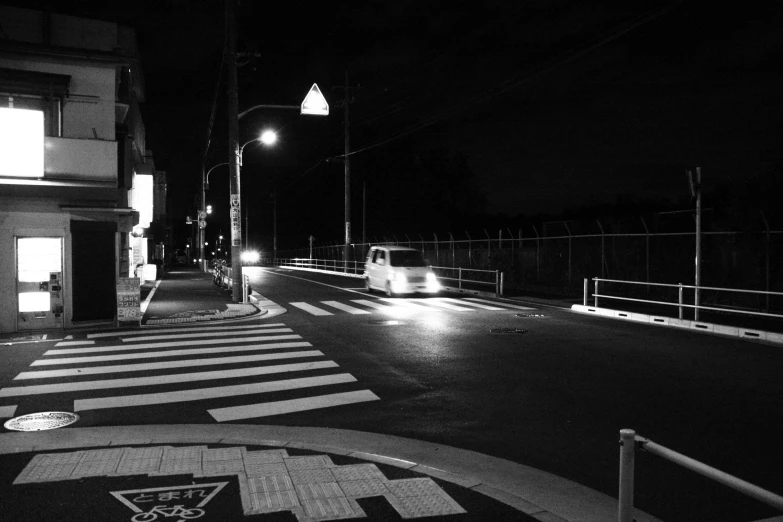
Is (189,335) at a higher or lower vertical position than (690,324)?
lower

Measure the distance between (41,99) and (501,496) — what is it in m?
15.3

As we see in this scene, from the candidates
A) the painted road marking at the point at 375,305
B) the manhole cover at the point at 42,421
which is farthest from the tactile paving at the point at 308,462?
the painted road marking at the point at 375,305

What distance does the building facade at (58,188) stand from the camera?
Result: 49.1 ft

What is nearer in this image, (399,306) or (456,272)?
(399,306)

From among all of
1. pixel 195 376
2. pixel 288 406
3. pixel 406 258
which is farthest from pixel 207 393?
pixel 406 258

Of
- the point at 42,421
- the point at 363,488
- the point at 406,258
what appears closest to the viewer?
the point at 363,488

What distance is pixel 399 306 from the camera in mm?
20344

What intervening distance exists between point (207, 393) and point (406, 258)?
1602 cm

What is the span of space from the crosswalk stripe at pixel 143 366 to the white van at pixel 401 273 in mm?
11720

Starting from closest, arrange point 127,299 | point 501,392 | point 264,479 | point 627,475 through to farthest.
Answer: point 627,475
point 264,479
point 501,392
point 127,299

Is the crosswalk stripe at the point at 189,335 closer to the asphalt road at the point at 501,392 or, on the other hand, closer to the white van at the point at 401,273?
the asphalt road at the point at 501,392

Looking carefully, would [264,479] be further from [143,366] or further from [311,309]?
[311,309]

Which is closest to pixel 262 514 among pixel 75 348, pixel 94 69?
pixel 75 348

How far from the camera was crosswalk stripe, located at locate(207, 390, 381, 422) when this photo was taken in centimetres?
764
